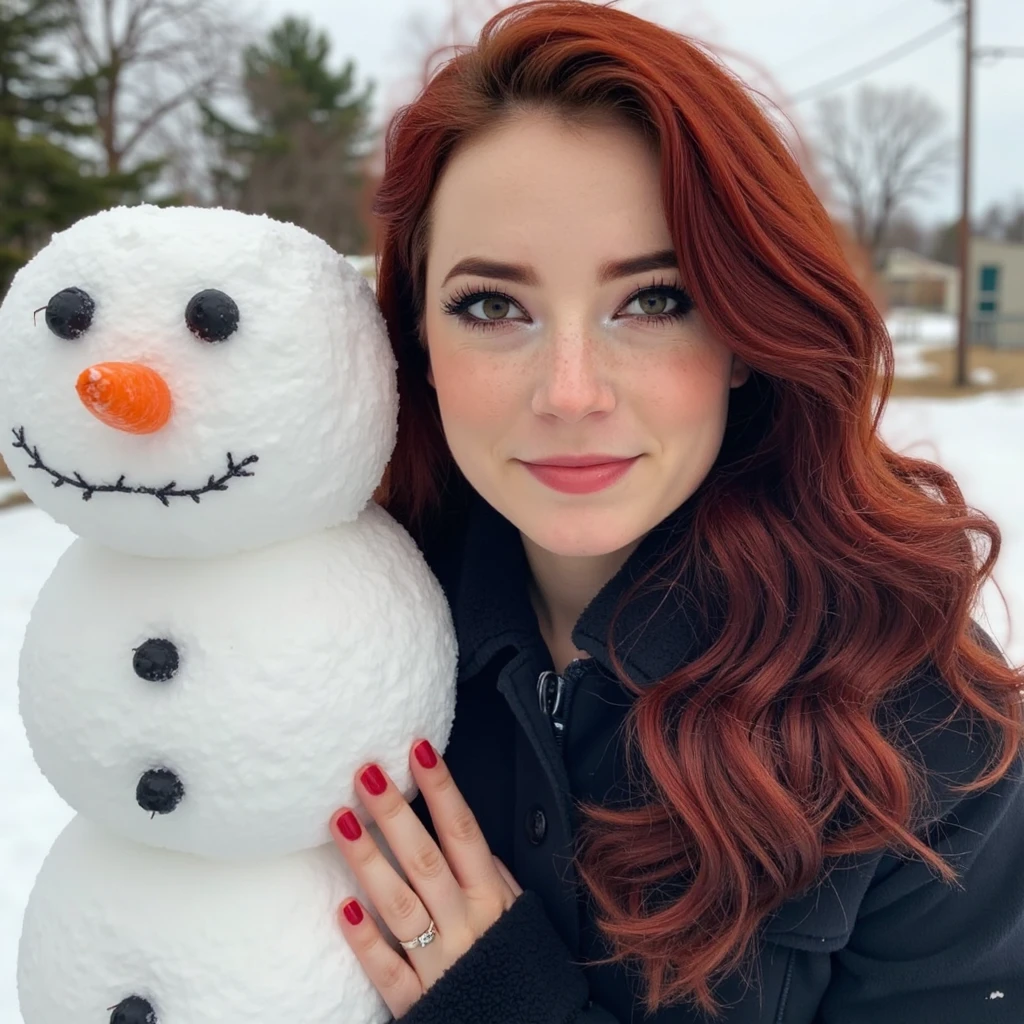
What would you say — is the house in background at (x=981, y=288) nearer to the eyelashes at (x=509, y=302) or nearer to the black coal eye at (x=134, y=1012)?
the eyelashes at (x=509, y=302)

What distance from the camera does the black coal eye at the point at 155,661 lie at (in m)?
0.98

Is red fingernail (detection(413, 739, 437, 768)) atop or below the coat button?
atop

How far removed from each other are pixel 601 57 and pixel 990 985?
1254 mm

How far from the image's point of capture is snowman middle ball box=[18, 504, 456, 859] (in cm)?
99

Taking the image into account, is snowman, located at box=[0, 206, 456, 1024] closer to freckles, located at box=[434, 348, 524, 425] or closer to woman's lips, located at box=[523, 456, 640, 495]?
Answer: freckles, located at box=[434, 348, 524, 425]

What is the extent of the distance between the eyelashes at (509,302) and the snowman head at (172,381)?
0.71 feet

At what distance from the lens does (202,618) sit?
102 cm

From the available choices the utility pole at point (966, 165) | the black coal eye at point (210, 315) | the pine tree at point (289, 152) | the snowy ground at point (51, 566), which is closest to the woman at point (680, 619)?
the black coal eye at point (210, 315)

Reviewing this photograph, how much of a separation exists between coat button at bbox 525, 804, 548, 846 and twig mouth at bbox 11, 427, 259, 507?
2.16ft

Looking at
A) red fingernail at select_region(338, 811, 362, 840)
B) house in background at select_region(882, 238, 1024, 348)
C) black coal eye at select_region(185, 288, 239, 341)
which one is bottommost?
red fingernail at select_region(338, 811, 362, 840)

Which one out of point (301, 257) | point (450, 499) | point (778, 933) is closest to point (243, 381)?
point (301, 257)

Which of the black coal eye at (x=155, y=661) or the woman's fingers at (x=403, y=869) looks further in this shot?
the woman's fingers at (x=403, y=869)

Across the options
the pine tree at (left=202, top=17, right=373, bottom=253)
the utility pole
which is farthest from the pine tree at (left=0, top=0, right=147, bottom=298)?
the utility pole

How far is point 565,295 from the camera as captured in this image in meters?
1.10
